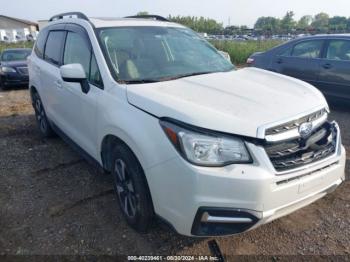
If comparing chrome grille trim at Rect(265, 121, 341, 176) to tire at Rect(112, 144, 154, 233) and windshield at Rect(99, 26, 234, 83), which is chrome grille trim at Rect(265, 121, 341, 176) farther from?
windshield at Rect(99, 26, 234, 83)

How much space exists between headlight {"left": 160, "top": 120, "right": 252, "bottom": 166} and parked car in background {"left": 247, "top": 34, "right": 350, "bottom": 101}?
4777 millimetres

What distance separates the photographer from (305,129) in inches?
92.1

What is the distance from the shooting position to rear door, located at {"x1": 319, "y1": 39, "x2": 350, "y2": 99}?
5.95 m

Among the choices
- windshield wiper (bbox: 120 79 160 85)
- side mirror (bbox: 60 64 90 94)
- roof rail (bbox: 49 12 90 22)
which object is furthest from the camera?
roof rail (bbox: 49 12 90 22)

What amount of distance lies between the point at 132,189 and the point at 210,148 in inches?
34.3

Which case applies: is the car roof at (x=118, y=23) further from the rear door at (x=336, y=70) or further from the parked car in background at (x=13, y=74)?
the parked car in background at (x=13, y=74)

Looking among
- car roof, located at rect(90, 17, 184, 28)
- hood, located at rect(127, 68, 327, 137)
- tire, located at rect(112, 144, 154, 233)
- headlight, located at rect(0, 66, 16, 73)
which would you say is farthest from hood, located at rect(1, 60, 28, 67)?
hood, located at rect(127, 68, 327, 137)

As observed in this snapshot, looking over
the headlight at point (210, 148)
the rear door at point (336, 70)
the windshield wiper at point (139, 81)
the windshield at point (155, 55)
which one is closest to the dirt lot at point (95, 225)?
the headlight at point (210, 148)

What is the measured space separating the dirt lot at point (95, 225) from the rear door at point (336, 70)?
10.2ft

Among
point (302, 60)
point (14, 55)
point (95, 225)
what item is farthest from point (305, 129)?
point (14, 55)

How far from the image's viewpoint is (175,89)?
2629 mm

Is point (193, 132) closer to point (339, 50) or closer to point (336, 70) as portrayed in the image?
point (336, 70)

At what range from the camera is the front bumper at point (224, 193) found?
6.74 feet

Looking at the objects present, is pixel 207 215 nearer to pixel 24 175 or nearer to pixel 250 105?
pixel 250 105
